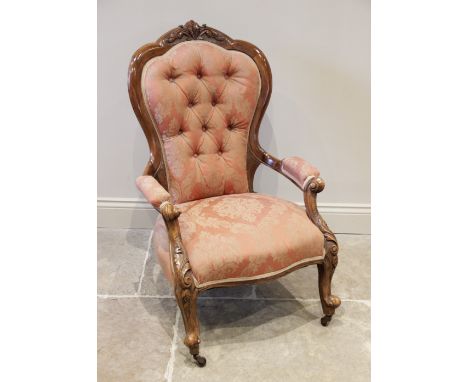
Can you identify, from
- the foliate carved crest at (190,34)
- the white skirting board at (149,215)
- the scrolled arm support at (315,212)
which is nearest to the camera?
the scrolled arm support at (315,212)

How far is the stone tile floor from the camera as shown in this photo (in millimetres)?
2086

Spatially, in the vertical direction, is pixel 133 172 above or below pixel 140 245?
above

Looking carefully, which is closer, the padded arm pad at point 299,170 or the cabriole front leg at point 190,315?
the cabriole front leg at point 190,315

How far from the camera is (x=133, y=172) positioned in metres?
3.16

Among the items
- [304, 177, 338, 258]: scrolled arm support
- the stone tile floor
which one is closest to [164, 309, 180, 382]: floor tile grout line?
the stone tile floor

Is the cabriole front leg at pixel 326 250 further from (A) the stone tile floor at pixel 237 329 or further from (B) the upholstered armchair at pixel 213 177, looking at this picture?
(A) the stone tile floor at pixel 237 329

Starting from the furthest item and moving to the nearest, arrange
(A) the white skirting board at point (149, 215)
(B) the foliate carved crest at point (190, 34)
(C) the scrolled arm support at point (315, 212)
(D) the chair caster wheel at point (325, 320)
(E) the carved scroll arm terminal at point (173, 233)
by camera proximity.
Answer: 1. (A) the white skirting board at point (149, 215)
2. (B) the foliate carved crest at point (190, 34)
3. (D) the chair caster wheel at point (325, 320)
4. (C) the scrolled arm support at point (315, 212)
5. (E) the carved scroll arm terminal at point (173, 233)

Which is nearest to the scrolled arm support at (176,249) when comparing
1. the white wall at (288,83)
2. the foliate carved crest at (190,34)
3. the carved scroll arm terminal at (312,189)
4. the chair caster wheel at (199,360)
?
the chair caster wheel at (199,360)

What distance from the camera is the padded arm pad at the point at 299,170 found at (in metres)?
2.28

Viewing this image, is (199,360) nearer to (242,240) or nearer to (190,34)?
(242,240)

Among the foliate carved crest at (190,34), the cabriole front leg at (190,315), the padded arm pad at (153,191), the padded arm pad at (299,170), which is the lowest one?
the cabriole front leg at (190,315)
